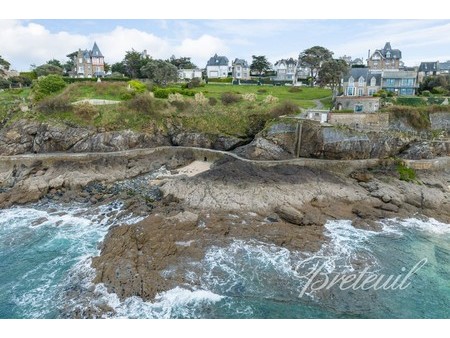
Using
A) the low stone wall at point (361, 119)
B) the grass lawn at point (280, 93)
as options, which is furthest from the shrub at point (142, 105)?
the low stone wall at point (361, 119)

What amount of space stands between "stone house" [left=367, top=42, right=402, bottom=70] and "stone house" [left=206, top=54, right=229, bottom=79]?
2750 cm

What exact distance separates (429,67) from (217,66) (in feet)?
136

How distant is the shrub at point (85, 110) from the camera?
3625 centimetres

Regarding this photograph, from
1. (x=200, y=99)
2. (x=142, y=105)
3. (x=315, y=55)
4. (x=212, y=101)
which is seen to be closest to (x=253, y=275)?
(x=142, y=105)

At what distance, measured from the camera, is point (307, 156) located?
31516 millimetres

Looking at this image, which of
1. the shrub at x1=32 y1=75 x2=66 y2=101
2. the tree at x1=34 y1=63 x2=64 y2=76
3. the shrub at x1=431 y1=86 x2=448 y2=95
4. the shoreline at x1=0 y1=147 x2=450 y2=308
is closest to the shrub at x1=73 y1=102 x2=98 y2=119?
the shoreline at x1=0 y1=147 x2=450 y2=308

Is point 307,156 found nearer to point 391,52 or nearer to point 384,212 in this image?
point 384,212

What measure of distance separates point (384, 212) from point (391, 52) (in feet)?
144

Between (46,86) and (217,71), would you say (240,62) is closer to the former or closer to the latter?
(217,71)

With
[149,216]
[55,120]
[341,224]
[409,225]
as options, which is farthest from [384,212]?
[55,120]

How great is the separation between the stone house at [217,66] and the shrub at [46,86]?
109 feet

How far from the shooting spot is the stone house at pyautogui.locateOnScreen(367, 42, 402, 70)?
57.0 metres

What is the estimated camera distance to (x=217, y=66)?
69188 millimetres

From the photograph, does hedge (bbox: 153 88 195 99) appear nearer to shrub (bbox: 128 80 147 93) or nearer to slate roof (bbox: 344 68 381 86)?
shrub (bbox: 128 80 147 93)
